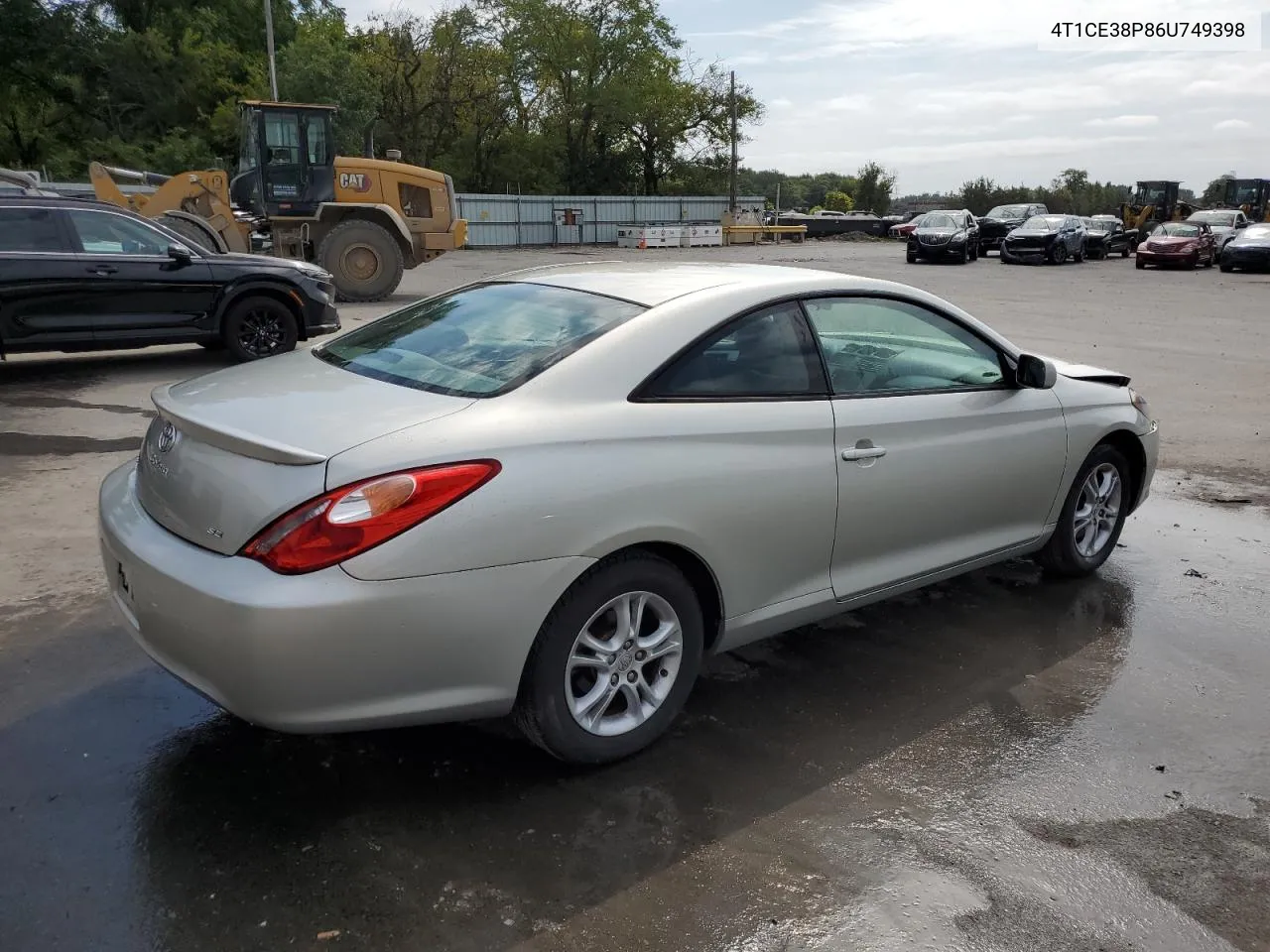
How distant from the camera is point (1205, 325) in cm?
1619

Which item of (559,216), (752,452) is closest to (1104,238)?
(559,216)

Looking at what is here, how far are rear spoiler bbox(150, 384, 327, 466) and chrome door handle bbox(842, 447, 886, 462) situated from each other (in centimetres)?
182

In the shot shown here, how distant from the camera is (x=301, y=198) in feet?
54.2

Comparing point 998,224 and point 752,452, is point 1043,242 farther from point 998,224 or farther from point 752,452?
point 752,452

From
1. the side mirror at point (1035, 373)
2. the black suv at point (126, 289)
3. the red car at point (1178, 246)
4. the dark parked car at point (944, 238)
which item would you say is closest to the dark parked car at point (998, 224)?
the dark parked car at point (944, 238)

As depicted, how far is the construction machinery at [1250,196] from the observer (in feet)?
151

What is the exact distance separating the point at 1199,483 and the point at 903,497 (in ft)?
13.4

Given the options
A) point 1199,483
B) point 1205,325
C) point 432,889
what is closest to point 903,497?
point 432,889

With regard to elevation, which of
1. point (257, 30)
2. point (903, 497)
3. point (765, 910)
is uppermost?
point (257, 30)

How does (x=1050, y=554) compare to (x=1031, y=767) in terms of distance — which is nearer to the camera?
(x=1031, y=767)

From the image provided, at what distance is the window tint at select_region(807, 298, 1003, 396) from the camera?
385 centimetres

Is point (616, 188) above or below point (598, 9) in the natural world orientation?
below

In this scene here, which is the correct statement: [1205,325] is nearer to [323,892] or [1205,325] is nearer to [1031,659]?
[1031,659]

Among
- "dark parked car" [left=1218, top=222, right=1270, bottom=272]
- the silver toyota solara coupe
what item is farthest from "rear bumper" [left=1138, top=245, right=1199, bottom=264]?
the silver toyota solara coupe
